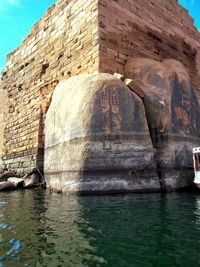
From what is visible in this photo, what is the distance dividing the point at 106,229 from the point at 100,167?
276cm

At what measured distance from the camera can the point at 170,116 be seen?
6.77m

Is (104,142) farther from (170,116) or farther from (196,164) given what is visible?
(196,164)

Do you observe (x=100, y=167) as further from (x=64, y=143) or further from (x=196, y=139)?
(x=196, y=139)

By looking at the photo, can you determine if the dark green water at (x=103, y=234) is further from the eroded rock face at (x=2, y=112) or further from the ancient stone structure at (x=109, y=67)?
the eroded rock face at (x=2, y=112)

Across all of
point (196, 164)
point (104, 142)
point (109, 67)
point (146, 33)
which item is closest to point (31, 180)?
point (104, 142)

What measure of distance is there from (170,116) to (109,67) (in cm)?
233

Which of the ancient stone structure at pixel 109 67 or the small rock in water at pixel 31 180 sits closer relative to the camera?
the ancient stone structure at pixel 109 67

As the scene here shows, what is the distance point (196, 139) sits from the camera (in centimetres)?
738

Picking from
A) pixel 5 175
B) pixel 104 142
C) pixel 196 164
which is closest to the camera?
pixel 104 142

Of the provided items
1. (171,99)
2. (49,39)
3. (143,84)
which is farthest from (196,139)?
(49,39)

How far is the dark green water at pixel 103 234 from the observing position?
2.22 metres

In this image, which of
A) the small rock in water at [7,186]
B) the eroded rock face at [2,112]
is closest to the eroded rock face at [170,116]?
the small rock in water at [7,186]

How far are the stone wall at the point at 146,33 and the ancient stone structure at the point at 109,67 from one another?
3cm

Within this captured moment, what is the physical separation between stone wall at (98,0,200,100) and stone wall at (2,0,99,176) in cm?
38
